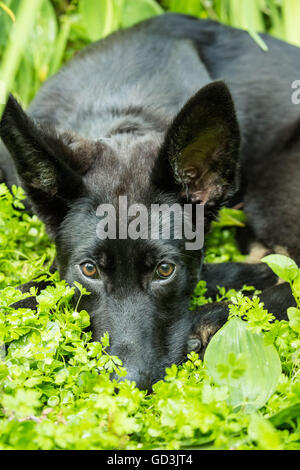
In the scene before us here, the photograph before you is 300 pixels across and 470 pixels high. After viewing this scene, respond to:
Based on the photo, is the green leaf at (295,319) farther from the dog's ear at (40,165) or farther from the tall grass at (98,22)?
the tall grass at (98,22)

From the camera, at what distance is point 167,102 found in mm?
3510

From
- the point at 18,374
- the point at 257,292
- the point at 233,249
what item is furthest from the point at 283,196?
the point at 18,374

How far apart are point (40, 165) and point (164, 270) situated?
745 mm

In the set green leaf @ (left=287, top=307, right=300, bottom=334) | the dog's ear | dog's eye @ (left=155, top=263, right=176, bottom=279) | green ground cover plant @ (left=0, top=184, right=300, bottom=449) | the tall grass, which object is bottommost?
green ground cover plant @ (left=0, top=184, right=300, bottom=449)

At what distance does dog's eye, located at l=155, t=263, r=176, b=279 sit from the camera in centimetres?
255

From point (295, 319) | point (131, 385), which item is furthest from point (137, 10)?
point (131, 385)

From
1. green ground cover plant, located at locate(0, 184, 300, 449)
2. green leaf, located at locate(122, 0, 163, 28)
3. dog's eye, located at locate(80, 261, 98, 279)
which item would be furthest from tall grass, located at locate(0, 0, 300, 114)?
green ground cover plant, located at locate(0, 184, 300, 449)

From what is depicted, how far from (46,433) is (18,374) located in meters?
0.40

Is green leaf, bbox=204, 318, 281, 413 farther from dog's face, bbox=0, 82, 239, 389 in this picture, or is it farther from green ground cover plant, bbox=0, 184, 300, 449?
dog's face, bbox=0, 82, 239, 389

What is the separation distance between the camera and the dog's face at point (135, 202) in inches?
96.0

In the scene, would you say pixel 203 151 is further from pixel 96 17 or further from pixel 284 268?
pixel 96 17

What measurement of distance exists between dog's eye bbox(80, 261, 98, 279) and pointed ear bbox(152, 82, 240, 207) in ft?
1.61

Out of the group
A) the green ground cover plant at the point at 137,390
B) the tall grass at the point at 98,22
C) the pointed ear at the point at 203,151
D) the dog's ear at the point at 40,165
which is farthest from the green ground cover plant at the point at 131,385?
the tall grass at the point at 98,22

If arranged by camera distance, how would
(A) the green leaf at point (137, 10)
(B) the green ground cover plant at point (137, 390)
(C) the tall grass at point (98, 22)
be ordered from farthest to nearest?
(A) the green leaf at point (137, 10), (C) the tall grass at point (98, 22), (B) the green ground cover plant at point (137, 390)
